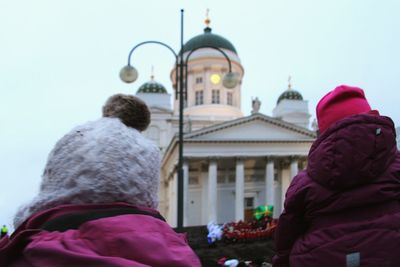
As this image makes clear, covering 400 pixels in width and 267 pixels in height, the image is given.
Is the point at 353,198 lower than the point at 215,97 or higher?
lower

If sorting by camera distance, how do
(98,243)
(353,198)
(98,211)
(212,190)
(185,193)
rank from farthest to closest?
(185,193)
(212,190)
(353,198)
(98,211)
(98,243)

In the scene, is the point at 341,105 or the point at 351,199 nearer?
the point at 351,199

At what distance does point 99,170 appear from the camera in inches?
67.2

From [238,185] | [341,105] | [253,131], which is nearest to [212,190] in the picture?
[238,185]

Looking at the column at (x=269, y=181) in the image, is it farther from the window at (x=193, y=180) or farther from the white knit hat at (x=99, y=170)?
the white knit hat at (x=99, y=170)

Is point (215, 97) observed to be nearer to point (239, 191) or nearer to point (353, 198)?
point (239, 191)

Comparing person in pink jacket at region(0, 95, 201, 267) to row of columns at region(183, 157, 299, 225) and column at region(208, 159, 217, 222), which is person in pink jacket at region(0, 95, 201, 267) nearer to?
row of columns at region(183, 157, 299, 225)

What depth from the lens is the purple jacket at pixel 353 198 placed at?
7.01 ft

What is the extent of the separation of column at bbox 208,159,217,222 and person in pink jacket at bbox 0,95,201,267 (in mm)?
35585

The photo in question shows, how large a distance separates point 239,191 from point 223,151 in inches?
169

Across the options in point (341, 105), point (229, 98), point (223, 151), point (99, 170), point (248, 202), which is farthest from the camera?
point (229, 98)

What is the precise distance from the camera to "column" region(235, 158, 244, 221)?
1492 inches

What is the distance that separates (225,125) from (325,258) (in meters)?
35.2

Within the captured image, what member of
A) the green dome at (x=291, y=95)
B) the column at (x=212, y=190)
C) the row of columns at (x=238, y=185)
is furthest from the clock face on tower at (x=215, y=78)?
the column at (x=212, y=190)
